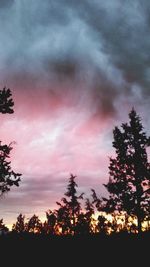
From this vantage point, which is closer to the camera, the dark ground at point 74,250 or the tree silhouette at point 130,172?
the dark ground at point 74,250

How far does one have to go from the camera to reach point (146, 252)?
11.4 metres

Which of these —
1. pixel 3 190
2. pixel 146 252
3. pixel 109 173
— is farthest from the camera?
pixel 109 173

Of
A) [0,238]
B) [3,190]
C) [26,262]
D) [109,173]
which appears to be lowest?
[26,262]

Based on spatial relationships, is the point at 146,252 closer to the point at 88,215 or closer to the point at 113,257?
the point at 113,257

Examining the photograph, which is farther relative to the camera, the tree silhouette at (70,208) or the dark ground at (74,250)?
the tree silhouette at (70,208)

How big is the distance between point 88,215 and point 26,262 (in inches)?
1743

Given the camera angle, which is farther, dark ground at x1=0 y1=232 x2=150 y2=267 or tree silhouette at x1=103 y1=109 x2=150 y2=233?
tree silhouette at x1=103 y1=109 x2=150 y2=233

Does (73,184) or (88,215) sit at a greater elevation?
(73,184)

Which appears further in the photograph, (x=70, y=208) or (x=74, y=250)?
(x=70, y=208)

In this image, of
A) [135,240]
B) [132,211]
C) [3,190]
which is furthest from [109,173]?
[135,240]

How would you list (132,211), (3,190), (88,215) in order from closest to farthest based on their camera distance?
1. (3,190)
2. (132,211)
3. (88,215)

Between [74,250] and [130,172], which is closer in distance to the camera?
[74,250]

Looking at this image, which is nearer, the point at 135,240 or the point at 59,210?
the point at 135,240

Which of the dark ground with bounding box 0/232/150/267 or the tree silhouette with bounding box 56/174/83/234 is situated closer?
the dark ground with bounding box 0/232/150/267
